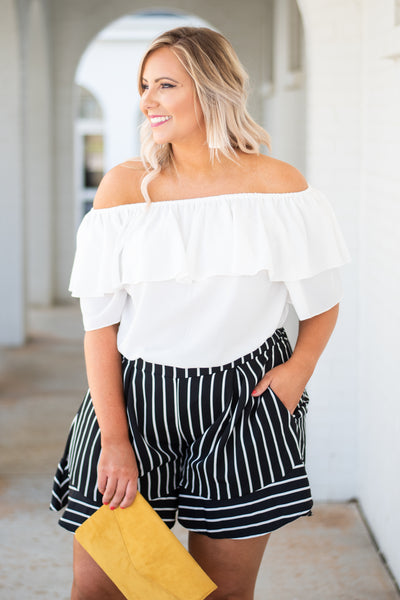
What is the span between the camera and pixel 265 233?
155 cm

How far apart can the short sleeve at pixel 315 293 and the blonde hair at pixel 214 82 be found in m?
0.32

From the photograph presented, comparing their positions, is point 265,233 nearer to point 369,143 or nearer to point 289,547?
point 369,143

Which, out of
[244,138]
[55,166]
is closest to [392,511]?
[244,138]

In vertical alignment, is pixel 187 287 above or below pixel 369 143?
below

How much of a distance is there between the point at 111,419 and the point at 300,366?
434mm

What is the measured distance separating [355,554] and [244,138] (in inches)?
82.6

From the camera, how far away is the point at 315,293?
1629 mm

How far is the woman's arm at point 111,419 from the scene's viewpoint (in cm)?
152

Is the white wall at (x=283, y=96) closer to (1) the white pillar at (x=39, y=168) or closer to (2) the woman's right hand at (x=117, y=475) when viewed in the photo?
(1) the white pillar at (x=39, y=168)

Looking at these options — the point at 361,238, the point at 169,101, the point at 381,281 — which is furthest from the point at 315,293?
the point at 361,238

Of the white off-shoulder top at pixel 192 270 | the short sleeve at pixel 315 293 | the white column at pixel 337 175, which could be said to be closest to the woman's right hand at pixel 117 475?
the white off-shoulder top at pixel 192 270

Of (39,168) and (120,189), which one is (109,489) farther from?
(39,168)

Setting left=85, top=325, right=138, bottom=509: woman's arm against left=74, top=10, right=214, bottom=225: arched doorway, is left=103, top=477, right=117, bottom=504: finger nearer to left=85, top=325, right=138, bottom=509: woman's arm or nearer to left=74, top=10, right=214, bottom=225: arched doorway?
left=85, top=325, right=138, bottom=509: woman's arm

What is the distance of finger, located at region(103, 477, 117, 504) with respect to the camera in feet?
4.98
